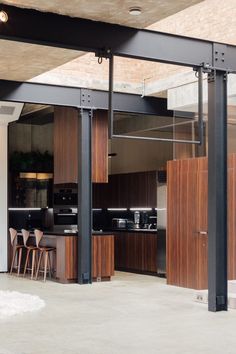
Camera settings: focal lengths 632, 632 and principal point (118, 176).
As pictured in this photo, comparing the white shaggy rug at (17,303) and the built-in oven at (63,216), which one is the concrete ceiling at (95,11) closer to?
the white shaggy rug at (17,303)

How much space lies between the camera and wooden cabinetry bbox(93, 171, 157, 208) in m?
14.6

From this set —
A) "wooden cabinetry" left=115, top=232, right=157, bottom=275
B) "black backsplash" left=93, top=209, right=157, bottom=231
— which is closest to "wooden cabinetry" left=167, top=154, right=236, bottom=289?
"wooden cabinetry" left=115, top=232, right=157, bottom=275

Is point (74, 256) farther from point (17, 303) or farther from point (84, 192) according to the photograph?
point (17, 303)

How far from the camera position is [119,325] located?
7.33 meters

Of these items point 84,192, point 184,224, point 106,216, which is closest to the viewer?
point 184,224

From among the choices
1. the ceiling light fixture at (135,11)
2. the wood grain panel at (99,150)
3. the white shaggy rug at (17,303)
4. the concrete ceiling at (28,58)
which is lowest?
the white shaggy rug at (17,303)

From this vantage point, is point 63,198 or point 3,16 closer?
point 3,16

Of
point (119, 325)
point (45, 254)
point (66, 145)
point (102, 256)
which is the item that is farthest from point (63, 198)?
point (119, 325)

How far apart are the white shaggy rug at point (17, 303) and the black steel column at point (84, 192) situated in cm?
200

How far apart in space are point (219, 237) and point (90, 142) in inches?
169

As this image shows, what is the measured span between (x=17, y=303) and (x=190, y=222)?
342cm

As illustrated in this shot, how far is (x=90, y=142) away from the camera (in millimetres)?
11953

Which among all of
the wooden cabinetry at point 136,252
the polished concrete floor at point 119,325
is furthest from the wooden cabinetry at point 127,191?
the polished concrete floor at point 119,325

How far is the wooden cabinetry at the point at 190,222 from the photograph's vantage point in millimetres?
10133
